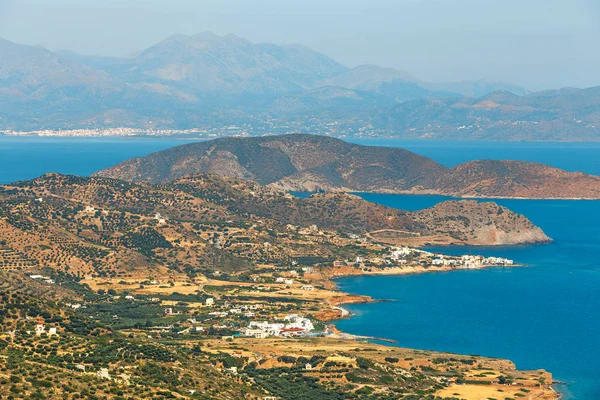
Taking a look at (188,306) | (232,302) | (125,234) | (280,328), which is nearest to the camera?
(280,328)

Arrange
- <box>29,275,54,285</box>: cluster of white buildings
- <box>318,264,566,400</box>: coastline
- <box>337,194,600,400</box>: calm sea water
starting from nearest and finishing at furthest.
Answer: <box>337,194,600,400</box>: calm sea water
<box>318,264,566,400</box>: coastline
<box>29,275,54,285</box>: cluster of white buildings

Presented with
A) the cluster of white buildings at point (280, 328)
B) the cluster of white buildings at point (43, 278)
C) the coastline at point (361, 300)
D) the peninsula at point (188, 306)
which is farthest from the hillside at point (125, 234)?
the cluster of white buildings at point (280, 328)

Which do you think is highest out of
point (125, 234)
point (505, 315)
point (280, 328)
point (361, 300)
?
point (125, 234)

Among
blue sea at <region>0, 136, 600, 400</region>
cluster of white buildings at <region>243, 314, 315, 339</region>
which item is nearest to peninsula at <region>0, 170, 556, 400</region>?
cluster of white buildings at <region>243, 314, 315, 339</region>

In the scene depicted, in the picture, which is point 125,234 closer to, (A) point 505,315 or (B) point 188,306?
(B) point 188,306

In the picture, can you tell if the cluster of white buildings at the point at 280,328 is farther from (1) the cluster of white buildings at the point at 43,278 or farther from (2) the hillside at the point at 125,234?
(2) the hillside at the point at 125,234

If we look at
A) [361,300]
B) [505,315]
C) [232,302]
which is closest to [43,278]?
[232,302]

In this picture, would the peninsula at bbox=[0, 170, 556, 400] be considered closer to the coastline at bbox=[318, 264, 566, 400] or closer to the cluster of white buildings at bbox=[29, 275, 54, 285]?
the cluster of white buildings at bbox=[29, 275, 54, 285]

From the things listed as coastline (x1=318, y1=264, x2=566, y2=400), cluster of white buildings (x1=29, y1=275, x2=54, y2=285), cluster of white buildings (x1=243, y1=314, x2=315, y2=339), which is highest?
cluster of white buildings (x1=29, y1=275, x2=54, y2=285)
